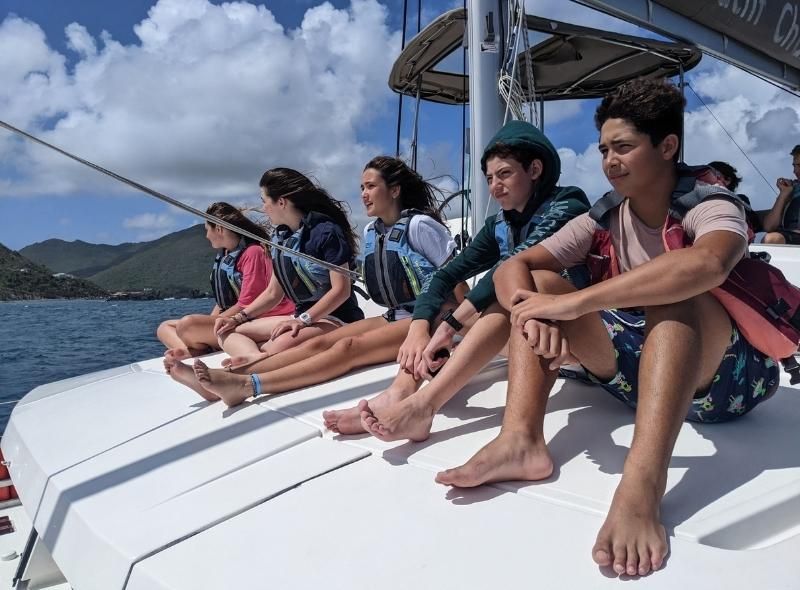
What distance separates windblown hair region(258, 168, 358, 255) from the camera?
9.96ft

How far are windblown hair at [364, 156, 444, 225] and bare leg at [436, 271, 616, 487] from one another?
1.25 meters

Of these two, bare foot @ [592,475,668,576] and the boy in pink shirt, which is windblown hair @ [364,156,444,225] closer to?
the boy in pink shirt

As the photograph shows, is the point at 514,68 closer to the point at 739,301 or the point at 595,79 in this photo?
the point at 739,301

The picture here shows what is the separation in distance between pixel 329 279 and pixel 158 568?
1.86 metres

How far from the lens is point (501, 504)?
1.29 metres

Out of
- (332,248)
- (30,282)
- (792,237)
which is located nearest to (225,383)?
(332,248)

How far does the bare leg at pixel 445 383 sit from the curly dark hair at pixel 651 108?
0.54m

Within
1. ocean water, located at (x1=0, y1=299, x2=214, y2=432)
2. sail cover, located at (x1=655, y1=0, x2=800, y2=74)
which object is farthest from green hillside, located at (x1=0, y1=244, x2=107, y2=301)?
sail cover, located at (x1=655, y1=0, x2=800, y2=74)

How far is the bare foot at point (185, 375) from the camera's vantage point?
7.05 feet

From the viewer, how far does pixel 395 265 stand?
2596mm

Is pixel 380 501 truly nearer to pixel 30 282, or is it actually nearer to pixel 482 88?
pixel 482 88

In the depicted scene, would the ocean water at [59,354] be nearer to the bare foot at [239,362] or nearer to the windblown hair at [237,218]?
the windblown hair at [237,218]

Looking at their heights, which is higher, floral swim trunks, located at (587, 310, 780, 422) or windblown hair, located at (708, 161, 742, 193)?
windblown hair, located at (708, 161, 742, 193)

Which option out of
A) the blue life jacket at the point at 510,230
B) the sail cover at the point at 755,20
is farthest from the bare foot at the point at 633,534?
the sail cover at the point at 755,20
